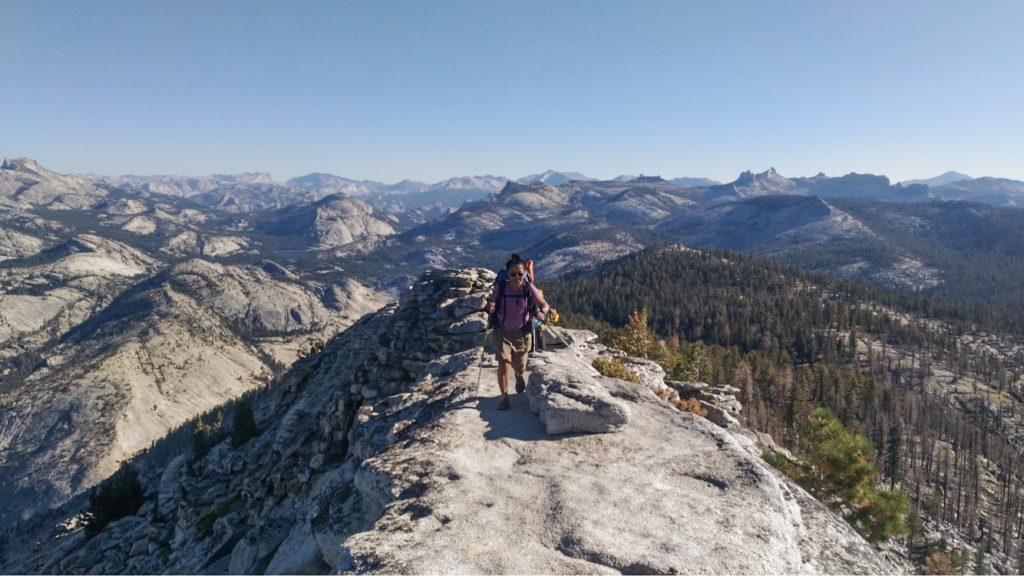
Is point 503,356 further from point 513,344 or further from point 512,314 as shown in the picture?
point 512,314

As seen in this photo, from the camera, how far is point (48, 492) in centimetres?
15875

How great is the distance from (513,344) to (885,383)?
164 m

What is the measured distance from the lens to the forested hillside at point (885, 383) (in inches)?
3334

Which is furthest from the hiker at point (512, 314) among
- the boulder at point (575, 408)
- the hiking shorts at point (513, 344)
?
the boulder at point (575, 408)

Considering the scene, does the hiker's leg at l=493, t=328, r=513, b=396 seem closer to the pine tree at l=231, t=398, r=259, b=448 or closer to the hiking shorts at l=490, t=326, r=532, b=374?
the hiking shorts at l=490, t=326, r=532, b=374

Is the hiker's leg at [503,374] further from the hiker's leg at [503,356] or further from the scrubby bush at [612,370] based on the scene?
the scrubby bush at [612,370]

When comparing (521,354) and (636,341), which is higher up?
(521,354)

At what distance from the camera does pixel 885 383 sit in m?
142

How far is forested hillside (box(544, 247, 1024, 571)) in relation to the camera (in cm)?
8469

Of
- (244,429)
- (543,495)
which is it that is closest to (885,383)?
(244,429)

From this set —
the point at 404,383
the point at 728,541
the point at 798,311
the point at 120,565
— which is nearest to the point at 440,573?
the point at 728,541

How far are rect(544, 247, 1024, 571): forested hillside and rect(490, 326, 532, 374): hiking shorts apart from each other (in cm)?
3300

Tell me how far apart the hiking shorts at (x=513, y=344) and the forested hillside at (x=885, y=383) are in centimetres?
3300

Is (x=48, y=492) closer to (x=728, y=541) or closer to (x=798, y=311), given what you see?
(x=728, y=541)
